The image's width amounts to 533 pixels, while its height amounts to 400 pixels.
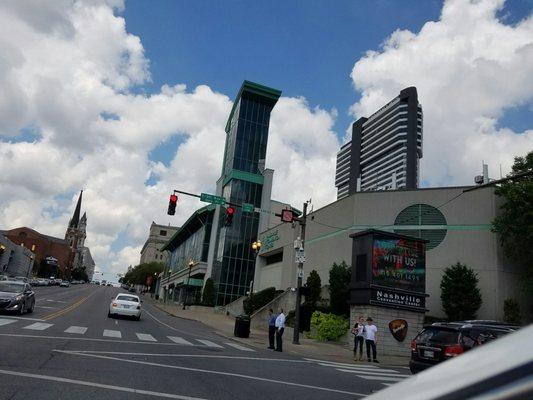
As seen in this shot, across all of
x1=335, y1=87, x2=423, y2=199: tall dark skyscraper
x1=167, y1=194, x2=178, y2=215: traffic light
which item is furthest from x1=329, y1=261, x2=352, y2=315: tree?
x1=335, y1=87, x2=423, y2=199: tall dark skyscraper

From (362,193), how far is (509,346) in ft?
114

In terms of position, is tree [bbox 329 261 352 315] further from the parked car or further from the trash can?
the parked car

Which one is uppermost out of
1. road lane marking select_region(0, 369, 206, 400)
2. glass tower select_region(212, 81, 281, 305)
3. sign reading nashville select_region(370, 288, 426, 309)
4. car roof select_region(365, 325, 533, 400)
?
glass tower select_region(212, 81, 281, 305)

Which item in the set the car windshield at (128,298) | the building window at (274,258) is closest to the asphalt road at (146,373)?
the car windshield at (128,298)

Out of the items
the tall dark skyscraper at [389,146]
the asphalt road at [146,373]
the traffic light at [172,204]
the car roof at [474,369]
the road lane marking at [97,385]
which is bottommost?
the road lane marking at [97,385]

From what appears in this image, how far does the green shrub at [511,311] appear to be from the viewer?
27.2 meters

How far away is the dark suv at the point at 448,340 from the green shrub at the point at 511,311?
52.6 feet

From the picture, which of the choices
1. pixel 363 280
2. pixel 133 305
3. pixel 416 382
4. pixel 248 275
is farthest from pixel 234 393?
pixel 248 275

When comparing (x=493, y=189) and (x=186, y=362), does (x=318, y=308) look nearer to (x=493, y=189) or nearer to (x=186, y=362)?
(x=493, y=189)

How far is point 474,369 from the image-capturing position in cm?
114

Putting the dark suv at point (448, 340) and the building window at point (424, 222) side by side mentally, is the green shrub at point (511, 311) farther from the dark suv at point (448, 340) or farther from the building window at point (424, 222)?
the dark suv at point (448, 340)

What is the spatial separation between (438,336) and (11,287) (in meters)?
18.8

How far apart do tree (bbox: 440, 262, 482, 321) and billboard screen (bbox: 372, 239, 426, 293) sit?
13.9 feet

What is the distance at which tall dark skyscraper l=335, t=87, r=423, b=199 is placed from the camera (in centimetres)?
13288
